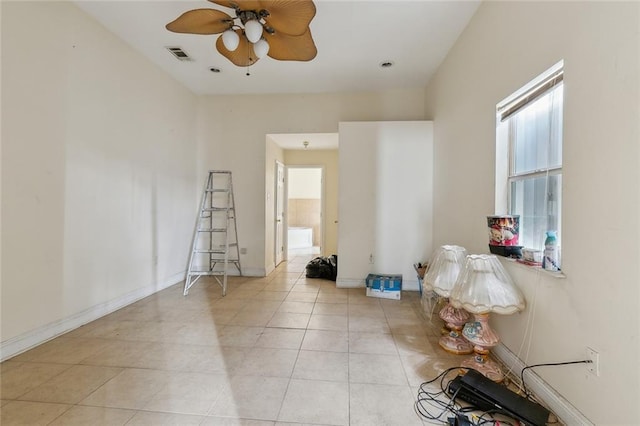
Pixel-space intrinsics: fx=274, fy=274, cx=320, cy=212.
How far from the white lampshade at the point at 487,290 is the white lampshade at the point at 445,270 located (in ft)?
1.13

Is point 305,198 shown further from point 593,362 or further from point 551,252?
point 593,362

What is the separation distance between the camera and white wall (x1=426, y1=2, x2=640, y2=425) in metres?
1.13

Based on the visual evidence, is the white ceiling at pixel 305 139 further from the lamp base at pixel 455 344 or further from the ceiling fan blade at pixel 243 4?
the lamp base at pixel 455 344

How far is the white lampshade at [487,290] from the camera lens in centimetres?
172

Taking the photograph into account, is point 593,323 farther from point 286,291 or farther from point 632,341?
point 286,291

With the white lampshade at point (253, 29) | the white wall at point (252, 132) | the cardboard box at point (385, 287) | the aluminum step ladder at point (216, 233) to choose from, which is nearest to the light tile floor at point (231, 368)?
the cardboard box at point (385, 287)

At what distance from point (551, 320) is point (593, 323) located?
0.96ft

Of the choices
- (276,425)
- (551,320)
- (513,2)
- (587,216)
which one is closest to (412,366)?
(551,320)

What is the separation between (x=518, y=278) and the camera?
186 cm

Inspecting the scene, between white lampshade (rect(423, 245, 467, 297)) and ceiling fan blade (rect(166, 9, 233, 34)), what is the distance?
2537 millimetres

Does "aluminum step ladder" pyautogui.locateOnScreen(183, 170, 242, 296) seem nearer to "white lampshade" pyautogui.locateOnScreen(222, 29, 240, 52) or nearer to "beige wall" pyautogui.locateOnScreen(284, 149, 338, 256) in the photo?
"beige wall" pyautogui.locateOnScreen(284, 149, 338, 256)

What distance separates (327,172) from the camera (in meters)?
5.86

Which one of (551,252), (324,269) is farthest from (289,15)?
(324,269)

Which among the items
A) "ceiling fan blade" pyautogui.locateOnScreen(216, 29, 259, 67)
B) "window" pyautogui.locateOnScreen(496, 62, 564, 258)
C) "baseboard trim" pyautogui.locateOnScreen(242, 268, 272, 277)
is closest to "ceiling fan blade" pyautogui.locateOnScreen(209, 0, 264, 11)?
"ceiling fan blade" pyautogui.locateOnScreen(216, 29, 259, 67)
